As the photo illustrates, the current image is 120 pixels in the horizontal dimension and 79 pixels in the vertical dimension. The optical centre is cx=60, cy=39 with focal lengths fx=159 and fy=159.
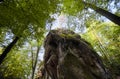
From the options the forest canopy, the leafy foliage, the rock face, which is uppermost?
the forest canopy

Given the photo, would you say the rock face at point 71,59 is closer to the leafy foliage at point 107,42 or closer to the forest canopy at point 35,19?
the forest canopy at point 35,19

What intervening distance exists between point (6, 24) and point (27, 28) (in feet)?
4.13

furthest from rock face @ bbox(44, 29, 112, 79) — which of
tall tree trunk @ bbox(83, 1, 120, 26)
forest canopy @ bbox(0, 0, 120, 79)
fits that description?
tall tree trunk @ bbox(83, 1, 120, 26)

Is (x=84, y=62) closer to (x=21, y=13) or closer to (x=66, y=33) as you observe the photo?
(x=66, y=33)

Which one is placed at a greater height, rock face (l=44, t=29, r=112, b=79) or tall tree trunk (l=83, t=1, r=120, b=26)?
tall tree trunk (l=83, t=1, r=120, b=26)

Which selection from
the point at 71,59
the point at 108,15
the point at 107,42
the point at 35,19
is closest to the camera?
the point at 35,19

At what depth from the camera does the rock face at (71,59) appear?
893 centimetres

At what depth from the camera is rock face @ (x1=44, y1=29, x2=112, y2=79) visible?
29.3ft

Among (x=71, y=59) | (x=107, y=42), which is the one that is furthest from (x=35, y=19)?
(x=107, y=42)

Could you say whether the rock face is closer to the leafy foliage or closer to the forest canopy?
the forest canopy

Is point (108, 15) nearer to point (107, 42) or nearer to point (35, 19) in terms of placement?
point (35, 19)

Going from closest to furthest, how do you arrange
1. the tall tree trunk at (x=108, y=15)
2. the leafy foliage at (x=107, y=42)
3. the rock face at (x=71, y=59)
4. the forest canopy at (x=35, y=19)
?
the forest canopy at (x=35, y=19) → the tall tree trunk at (x=108, y=15) → the rock face at (x=71, y=59) → the leafy foliage at (x=107, y=42)

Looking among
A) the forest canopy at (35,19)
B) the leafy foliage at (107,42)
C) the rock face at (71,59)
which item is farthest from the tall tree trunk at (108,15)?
the leafy foliage at (107,42)

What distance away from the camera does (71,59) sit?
957 centimetres
